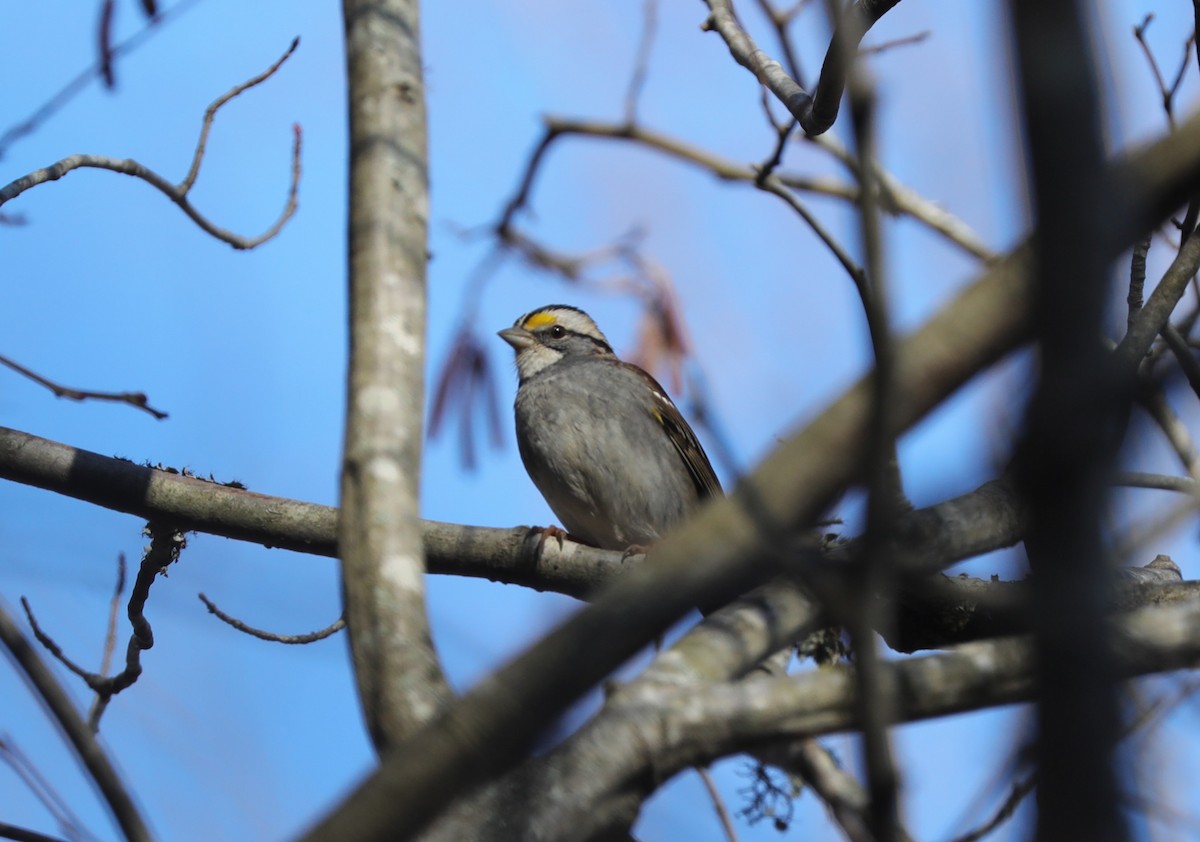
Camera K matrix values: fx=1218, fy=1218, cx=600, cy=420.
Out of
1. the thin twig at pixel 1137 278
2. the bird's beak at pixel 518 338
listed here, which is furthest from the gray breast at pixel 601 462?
the thin twig at pixel 1137 278

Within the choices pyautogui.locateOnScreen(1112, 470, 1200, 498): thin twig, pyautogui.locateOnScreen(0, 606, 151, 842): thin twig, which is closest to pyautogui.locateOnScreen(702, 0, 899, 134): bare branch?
pyautogui.locateOnScreen(1112, 470, 1200, 498): thin twig

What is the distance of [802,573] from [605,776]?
0.64m

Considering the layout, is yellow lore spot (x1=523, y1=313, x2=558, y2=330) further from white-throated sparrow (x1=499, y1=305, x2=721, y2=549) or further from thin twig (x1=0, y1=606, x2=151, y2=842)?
thin twig (x1=0, y1=606, x2=151, y2=842)

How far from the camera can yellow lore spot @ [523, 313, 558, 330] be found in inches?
294

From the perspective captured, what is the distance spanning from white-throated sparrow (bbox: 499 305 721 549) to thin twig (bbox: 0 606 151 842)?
388 centimetres

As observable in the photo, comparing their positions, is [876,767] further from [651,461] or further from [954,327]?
[651,461]

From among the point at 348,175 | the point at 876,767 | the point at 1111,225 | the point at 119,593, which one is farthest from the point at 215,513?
the point at 1111,225

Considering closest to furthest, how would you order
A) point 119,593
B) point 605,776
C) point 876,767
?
point 876,767, point 605,776, point 119,593

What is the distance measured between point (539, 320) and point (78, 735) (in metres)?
5.55

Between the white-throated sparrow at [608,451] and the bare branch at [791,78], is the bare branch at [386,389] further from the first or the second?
the white-throated sparrow at [608,451]

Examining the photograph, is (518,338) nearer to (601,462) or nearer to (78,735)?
(601,462)

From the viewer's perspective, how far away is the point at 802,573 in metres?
1.60

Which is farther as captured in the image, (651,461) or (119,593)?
(651,461)

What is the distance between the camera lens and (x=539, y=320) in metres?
7.54
